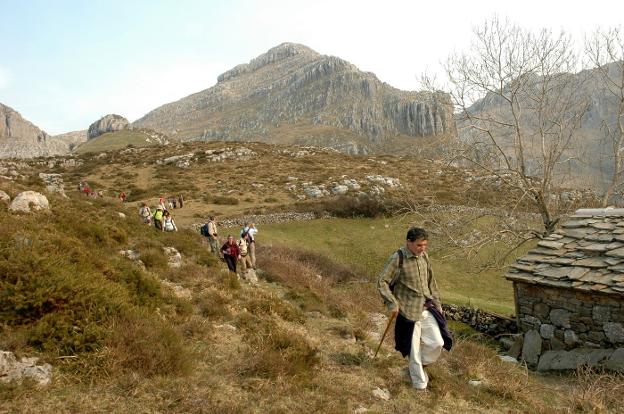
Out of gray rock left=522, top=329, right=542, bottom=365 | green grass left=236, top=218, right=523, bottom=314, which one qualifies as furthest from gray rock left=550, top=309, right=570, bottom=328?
green grass left=236, top=218, right=523, bottom=314

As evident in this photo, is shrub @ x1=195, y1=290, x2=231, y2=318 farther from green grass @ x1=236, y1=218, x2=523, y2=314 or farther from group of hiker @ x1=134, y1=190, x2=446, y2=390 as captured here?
green grass @ x1=236, y1=218, x2=523, y2=314

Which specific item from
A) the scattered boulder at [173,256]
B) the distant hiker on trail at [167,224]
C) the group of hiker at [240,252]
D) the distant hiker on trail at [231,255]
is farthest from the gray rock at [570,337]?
the distant hiker on trail at [167,224]

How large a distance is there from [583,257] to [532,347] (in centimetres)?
233

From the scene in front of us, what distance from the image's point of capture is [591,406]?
5.55m

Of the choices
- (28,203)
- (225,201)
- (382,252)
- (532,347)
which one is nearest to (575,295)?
(532,347)

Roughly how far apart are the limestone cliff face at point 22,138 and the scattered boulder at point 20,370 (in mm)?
120056

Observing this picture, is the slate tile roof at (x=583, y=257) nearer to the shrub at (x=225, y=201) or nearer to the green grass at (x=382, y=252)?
the green grass at (x=382, y=252)

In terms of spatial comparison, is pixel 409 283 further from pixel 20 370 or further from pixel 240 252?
pixel 240 252

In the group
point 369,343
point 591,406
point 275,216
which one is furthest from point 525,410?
point 275,216

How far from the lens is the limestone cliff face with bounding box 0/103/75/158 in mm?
105375

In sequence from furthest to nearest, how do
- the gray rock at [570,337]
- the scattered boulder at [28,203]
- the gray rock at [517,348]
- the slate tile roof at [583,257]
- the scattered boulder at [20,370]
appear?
the scattered boulder at [28,203]
the gray rock at [517,348]
the gray rock at [570,337]
the slate tile roof at [583,257]
the scattered boulder at [20,370]

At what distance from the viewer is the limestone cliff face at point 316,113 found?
139m

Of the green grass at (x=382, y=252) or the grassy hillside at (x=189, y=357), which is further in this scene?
the green grass at (x=382, y=252)

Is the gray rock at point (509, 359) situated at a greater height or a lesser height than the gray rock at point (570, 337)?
lesser
